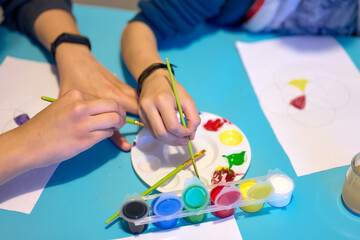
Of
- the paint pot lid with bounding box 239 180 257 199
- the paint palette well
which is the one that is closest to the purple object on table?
the paint palette well

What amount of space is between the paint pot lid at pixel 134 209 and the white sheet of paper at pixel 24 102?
0.18 m

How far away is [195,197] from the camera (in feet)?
1.84

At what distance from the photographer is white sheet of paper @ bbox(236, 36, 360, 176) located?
2.25ft

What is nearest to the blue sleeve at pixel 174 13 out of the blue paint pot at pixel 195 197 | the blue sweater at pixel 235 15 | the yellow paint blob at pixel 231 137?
the blue sweater at pixel 235 15

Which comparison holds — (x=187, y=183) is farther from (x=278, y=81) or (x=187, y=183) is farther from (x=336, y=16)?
(x=336, y=16)

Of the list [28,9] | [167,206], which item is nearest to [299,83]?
[167,206]

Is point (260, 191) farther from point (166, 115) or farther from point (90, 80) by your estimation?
point (90, 80)

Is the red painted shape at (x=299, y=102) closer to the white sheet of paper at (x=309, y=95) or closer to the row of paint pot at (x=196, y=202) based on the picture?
the white sheet of paper at (x=309, y=95)

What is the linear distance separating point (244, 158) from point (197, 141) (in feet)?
0.34

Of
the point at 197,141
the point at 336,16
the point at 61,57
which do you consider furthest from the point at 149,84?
the point at 336,16

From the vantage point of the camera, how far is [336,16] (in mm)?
904

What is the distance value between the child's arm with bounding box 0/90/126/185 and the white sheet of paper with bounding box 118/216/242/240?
0.19 m

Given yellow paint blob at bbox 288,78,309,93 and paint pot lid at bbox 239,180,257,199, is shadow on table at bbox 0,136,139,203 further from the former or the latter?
yellow paint blob at bbox 288,78,309,93

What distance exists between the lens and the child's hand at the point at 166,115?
23.6 inches
